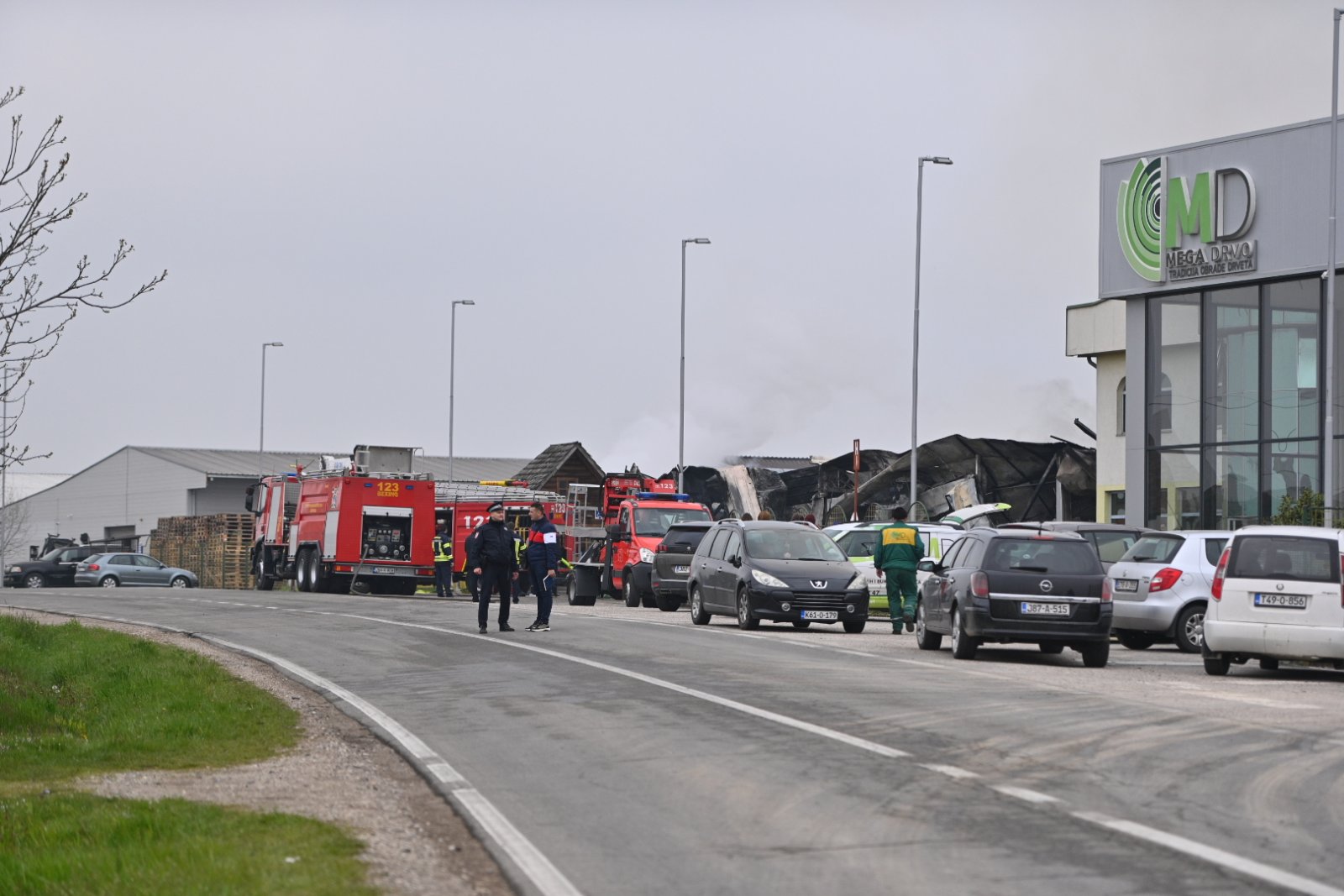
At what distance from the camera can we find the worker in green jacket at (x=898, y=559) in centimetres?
2520

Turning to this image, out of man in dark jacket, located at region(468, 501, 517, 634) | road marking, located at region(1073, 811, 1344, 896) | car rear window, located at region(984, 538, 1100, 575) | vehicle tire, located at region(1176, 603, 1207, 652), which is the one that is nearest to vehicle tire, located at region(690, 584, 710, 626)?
man in dark jacket, located at region(468, 501, 517, 634)

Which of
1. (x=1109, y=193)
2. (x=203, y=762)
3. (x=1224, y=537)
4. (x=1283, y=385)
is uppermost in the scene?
(x=1109, y=193)

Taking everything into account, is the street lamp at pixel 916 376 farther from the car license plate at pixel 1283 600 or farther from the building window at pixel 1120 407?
the car license plate at pixel 1283 600

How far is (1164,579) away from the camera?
22.9m

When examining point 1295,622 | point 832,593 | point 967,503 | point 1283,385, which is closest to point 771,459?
point 967,503

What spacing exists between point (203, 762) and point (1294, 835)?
7147 mm

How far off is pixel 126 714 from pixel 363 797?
18.8 ft

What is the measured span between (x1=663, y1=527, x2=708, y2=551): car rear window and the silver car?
1221 cm

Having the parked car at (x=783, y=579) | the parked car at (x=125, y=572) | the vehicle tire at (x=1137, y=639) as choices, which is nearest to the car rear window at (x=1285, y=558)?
the vehicle tire at (x=1137, y=639)

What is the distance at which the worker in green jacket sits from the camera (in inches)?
992

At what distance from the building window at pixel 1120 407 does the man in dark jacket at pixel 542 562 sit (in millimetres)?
25794

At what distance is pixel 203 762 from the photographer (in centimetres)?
1212

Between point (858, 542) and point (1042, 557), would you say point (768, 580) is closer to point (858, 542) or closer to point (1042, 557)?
point (858, 542)

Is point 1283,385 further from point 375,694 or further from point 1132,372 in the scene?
point 375,694
